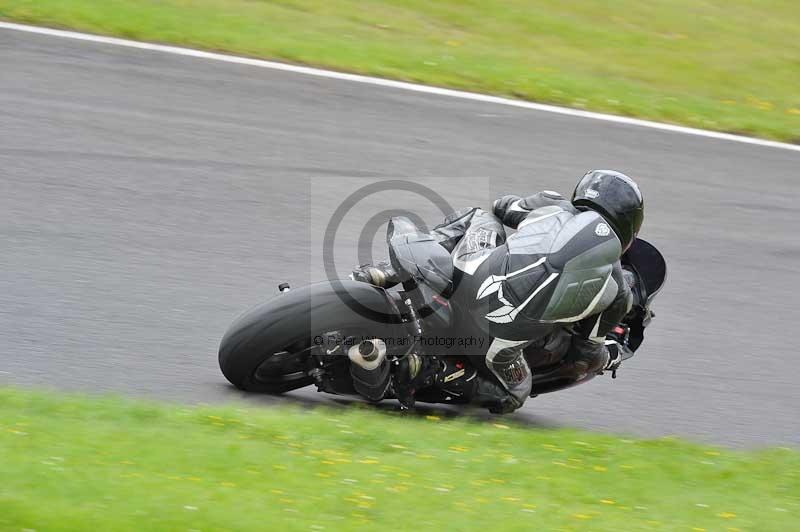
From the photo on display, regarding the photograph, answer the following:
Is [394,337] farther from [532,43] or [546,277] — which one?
[532,43]

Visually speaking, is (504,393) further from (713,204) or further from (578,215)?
(713,204)

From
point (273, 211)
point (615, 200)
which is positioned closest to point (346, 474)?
point (615, 200)

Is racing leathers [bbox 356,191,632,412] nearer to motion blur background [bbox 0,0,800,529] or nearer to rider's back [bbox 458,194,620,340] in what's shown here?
rider's back [bbox 458,194,620,340]

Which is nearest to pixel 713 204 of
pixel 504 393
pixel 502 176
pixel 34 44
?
pixel 502 176

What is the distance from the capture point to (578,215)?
208 inches

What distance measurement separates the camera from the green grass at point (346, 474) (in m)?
4.18

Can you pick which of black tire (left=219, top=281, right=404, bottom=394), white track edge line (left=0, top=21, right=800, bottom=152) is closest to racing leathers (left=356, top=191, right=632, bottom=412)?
black tire (left=219, top=281, right=404, bottom=394)

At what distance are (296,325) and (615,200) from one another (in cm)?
163

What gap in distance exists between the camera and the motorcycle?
5.35 metres

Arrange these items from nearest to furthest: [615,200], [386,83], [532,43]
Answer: [615,200] → [386,83] → [532,43]

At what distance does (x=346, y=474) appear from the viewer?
474 cm

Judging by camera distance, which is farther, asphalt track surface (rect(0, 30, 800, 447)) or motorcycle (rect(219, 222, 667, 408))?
asphalt track surface (rect(0, 30, 800, 447))

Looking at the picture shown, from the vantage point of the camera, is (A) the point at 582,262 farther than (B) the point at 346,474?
Yes

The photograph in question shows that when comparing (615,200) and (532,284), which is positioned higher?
(615,200)
